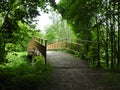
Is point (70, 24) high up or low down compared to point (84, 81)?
up

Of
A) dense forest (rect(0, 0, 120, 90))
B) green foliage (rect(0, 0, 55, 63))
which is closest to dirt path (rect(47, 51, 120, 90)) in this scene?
dense forest (rect(0, 0, 120, 90))

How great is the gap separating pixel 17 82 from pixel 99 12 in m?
6.22

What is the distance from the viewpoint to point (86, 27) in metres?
14.6

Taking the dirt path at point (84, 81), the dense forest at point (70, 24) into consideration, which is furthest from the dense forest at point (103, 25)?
the dirt path at point (84, 81)

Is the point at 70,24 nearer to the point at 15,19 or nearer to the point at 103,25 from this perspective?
the point at 103,25

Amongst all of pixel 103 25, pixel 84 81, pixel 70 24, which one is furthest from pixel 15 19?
pixel 70 24

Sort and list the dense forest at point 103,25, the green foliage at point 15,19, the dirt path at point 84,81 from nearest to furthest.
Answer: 1. the dirt path at point 84,81
2. the green foliage at point 15,19
3. the dense forest at point 103,25

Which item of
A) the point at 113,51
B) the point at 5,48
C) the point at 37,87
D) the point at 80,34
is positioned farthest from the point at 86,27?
the point at 37,87

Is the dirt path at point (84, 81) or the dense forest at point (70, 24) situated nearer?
the dirt path at point (84, 81)

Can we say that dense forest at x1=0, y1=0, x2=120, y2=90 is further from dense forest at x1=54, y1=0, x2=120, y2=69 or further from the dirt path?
the dirt path

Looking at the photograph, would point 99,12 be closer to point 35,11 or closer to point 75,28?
point 35,11

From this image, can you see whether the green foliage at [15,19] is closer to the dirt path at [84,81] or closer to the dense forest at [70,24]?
the dense forest at [70,24]

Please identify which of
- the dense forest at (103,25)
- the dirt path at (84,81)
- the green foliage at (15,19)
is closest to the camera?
the dirt path at (84,81)

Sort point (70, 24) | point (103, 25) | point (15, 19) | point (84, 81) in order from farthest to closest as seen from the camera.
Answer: point (70, 24) < point (103, 25) < point (15, 19) < point (84, 81)
